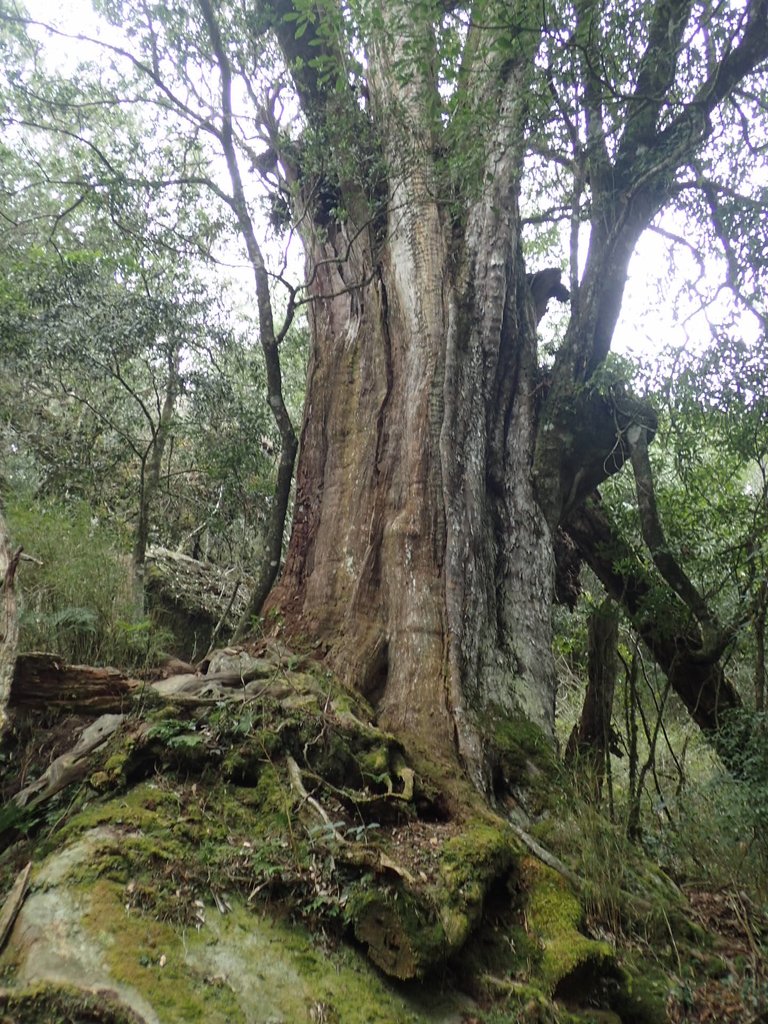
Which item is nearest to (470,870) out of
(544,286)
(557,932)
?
(557,932)

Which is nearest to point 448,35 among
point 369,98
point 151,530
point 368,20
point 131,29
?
point 368,20

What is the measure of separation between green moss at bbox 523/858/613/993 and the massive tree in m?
0.79

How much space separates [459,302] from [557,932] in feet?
14.8

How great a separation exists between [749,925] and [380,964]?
2042 millimetres

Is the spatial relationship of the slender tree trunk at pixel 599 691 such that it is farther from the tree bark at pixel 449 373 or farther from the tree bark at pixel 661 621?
the tree bark at pixel 661 621

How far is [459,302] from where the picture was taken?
18.7ft

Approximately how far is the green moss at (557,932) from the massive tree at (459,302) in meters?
0.79

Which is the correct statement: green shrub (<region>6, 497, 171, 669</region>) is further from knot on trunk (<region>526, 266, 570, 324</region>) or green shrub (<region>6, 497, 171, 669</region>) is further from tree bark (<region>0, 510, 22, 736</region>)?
knot on trunk (<region>526, 266, 570, 324</region>)

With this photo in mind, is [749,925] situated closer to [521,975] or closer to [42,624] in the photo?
[521,975]

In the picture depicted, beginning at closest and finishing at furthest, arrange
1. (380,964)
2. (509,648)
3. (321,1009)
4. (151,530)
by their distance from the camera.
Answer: (321,1009), (380,964), (509,648), (151,530)

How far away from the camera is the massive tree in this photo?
14.8 feet

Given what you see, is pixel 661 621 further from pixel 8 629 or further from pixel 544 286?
Answer: pixel 8 629

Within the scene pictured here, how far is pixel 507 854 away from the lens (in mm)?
3166

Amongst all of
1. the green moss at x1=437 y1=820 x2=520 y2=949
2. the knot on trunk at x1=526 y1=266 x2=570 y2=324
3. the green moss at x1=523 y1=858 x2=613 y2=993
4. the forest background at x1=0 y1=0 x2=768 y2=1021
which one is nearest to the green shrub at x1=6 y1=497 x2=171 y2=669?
the forest background at x1=0 y1=0 x2=768 y2=1021
